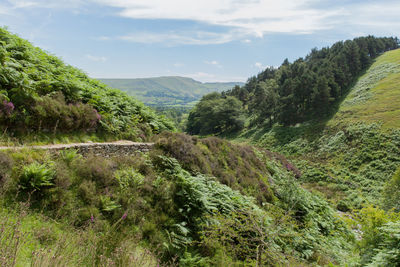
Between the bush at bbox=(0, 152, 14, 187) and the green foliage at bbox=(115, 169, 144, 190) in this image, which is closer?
the bush at bbox=(0, 152, 14, 187)

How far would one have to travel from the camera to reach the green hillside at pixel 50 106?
325 inches

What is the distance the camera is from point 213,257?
21.0 feet

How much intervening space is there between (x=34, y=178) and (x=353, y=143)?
45513mm

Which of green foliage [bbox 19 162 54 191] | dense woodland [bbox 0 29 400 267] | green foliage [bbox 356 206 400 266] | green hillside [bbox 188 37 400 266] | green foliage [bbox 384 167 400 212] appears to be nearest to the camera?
dense woodland [bbox 0 29 400 267]

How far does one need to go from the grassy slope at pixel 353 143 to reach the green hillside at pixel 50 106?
778 inches

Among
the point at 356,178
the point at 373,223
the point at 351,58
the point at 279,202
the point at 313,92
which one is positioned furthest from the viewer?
the point at 351,58

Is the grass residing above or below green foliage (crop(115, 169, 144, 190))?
above

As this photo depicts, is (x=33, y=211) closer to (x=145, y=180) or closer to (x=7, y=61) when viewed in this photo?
(x=145, y=180)

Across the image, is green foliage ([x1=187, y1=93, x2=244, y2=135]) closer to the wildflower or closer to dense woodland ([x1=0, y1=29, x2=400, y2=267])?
dense woodland ([x1=0, y1=29, x2=400, y2=267])

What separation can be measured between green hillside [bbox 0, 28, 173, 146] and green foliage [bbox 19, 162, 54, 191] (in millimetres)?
2456

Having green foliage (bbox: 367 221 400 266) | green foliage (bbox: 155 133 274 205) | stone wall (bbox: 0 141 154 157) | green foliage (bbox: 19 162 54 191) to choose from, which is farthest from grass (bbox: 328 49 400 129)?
green foliage (bbox: 19 162 54 191)

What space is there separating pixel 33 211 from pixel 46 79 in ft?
25.2

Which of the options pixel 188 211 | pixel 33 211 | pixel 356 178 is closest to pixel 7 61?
pixel 33 211

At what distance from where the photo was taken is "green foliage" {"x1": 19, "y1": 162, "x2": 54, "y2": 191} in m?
5.74
